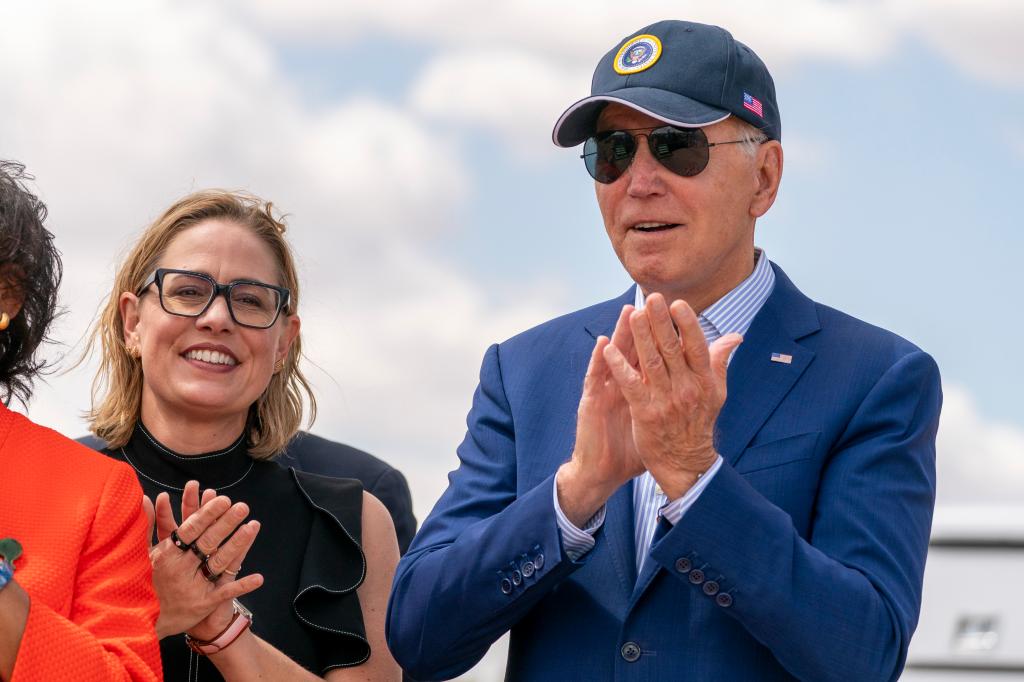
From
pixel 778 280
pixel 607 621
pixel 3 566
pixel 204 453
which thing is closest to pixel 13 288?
pixel 3 566

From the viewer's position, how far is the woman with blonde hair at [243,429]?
4.52 meters

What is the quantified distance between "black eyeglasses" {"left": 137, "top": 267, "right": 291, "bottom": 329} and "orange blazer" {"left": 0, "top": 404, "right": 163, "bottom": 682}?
1156mm

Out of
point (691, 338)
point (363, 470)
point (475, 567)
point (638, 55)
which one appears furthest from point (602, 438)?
point (363, 470)

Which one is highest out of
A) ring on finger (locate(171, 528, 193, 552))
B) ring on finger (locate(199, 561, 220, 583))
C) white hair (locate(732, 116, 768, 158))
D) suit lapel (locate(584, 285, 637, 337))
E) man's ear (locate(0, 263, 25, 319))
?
white hair (locate(732, 116, 768, 158))

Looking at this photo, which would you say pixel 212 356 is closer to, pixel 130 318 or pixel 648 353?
pixel 130 318

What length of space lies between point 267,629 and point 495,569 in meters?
1.25

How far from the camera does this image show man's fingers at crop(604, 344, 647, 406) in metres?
3.25

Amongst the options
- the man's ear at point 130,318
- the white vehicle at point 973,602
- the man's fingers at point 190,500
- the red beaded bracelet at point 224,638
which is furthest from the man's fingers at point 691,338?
the white vehicle at point 973,602

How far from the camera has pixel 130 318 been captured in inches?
196

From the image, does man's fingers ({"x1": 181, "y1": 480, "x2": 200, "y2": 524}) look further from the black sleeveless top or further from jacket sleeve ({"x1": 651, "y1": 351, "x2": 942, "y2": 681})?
jacket sleeve ({"x1": 651, "y1": 351, "x2": 942, "y2": 681})

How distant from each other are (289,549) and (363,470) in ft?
5.22

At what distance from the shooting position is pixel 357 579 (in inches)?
183

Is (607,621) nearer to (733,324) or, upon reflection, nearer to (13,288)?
(733,324)

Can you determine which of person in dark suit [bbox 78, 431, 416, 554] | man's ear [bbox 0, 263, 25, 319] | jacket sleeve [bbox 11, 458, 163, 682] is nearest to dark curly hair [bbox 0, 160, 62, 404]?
man's ear [bbox 0, 263, 25, 319]
